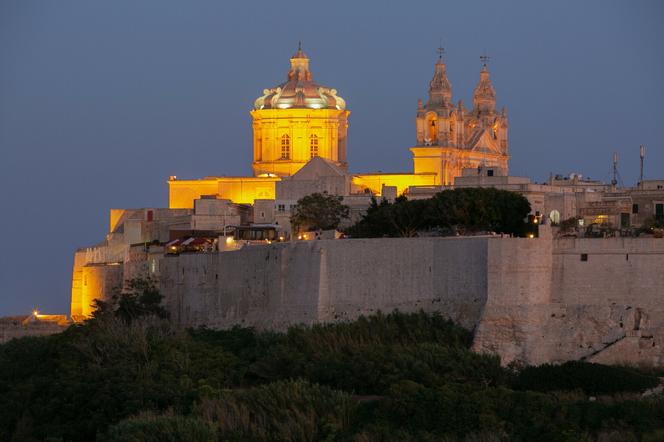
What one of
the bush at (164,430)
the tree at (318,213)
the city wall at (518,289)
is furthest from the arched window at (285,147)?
the bush at (164,430)

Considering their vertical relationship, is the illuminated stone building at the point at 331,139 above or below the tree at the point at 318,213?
above

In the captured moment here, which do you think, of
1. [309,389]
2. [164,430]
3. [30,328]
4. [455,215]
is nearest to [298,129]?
[30,328]

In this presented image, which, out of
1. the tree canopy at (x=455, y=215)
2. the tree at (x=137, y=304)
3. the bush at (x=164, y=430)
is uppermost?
the tree canopy at (x=455, y=215)

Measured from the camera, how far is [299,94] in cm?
10119

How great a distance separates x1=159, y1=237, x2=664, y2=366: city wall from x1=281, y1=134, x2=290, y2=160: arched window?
27668 mm

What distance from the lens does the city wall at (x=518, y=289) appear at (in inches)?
2736

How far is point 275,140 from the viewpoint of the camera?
101625 mm

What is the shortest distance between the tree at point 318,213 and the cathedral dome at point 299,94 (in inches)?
470

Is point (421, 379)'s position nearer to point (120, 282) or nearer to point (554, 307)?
point (554, 307)

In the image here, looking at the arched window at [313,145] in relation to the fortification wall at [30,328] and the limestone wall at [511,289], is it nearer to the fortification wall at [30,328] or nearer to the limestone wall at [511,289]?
the fortification wall at [30,328]

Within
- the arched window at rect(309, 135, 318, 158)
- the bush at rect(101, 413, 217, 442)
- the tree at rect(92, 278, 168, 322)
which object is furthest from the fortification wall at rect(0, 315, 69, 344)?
the bush at rect(101, 413, 217, 442)

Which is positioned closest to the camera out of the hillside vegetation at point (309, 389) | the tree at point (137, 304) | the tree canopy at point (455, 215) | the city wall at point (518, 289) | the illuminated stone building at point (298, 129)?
the hillside vegetation at point (309, 389)

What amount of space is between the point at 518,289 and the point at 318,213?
19.1 m

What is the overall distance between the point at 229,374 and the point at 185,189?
99.9 ft
